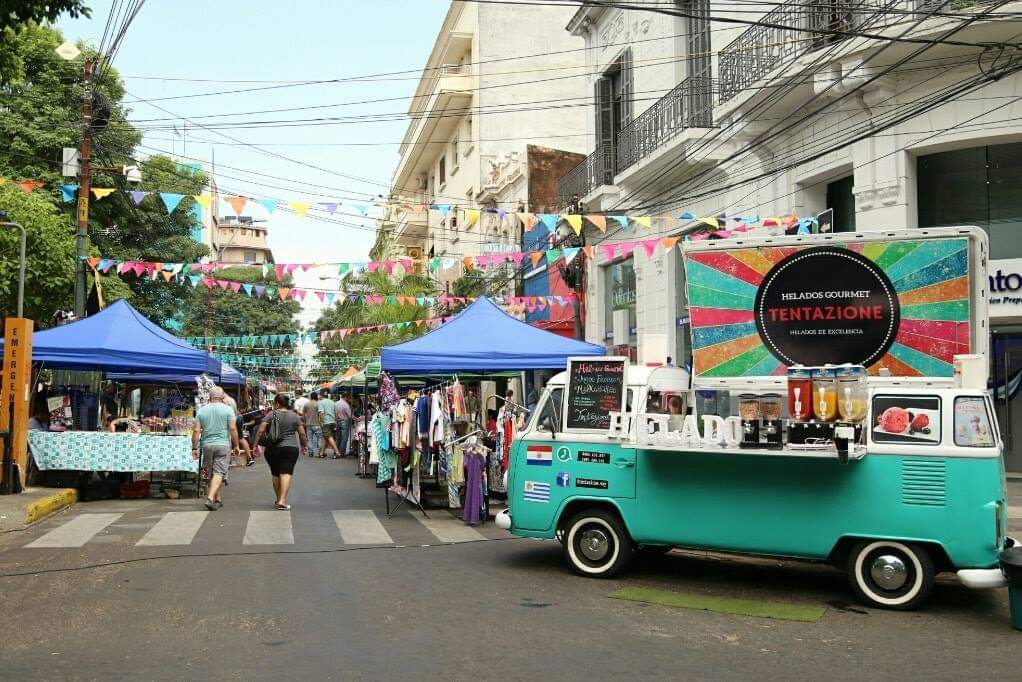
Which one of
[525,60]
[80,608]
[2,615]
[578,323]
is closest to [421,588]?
[80,608]

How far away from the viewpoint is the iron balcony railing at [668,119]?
784 inches

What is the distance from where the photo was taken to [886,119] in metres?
16.0

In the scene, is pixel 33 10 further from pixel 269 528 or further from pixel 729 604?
pixel 729 604

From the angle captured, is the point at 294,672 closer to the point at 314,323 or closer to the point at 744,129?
the point at 744,129

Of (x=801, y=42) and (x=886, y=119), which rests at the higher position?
(x=801, y=42)

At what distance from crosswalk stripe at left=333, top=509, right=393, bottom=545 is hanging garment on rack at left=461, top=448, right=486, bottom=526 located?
1177mm

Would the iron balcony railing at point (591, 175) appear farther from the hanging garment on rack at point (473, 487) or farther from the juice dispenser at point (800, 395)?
the juice dispenser at point (800, 395)

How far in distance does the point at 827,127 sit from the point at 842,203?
1388mm

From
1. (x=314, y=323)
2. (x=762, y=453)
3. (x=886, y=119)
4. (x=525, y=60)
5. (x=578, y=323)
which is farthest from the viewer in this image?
(x=314, y=323)

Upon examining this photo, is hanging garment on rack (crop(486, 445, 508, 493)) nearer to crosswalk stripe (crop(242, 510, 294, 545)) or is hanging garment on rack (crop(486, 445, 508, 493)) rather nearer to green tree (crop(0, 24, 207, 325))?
crosswalk stripe (crop(242, 510, 294, 545))

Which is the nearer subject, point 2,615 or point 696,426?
point 2,615

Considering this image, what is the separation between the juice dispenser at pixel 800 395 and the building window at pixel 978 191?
359 inches

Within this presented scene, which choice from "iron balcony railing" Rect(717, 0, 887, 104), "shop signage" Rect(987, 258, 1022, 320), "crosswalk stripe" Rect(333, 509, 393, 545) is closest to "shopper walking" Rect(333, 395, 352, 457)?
"crosswalk stripe" Rect(333, 509, 393, 545)

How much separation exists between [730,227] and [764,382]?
9.72 m
